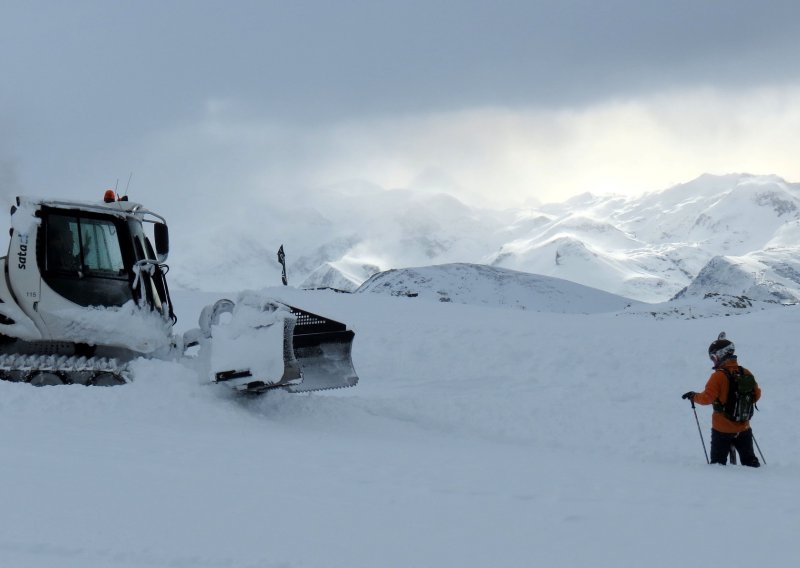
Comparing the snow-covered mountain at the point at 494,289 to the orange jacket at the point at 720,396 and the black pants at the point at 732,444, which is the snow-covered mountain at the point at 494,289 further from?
the orange jacket at the point at 720,396

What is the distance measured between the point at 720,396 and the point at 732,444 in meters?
0.64

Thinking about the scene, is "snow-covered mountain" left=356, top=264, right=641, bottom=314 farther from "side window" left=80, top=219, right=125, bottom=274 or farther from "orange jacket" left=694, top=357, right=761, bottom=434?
"orange jacket" left=694, top=357, right=761, bottom=434

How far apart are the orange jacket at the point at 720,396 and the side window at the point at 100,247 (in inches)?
279

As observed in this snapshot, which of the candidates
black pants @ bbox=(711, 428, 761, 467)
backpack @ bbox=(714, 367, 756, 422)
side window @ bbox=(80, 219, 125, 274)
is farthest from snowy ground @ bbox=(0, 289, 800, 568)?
side window @ bbox=(80, 219, 125, 274)

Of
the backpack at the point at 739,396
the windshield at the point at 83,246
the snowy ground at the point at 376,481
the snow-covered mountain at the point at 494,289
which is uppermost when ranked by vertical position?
the snow-covered mountain at the point at 494,289

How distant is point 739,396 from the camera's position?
28.1 ft

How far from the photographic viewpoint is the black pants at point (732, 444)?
877 cm

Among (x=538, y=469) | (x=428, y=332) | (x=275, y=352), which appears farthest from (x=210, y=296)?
(x=538, y=469)

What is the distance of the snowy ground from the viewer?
493 cm

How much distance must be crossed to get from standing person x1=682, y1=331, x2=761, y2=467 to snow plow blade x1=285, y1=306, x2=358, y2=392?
14.4ft

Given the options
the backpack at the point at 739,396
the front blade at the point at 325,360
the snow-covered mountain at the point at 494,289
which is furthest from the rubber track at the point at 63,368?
the snow-covered mountain at the point at 494,289

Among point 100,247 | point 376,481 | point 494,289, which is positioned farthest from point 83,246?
point 494,289

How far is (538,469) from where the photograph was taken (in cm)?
761

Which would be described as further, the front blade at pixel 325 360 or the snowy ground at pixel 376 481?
the front blade at pixel 325 360
